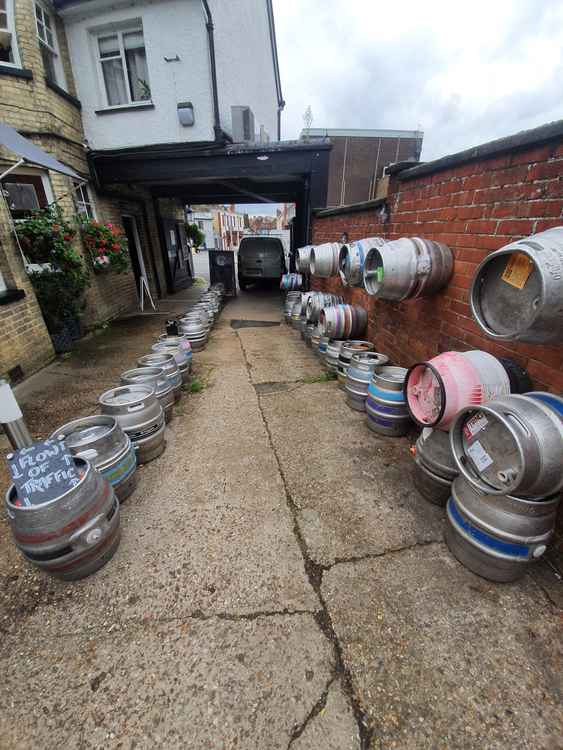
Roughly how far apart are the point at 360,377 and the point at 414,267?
128 centimetres

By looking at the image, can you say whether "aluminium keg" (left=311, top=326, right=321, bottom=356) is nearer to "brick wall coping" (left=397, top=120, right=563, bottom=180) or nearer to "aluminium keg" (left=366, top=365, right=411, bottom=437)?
"aluminium keg" (left=366, top=365, right=411, bottom=437)

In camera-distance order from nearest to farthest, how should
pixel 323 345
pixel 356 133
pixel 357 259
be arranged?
1. pixel 357 259
2. pixel 323 345
3. pixel 356 133

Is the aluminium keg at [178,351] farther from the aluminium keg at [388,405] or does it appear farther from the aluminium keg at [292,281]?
the aluminium keg at [292,281]

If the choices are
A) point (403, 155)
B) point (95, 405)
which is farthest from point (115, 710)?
point (403, 155)

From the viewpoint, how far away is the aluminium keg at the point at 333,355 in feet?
14.8

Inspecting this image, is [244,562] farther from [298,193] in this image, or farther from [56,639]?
[298,193]

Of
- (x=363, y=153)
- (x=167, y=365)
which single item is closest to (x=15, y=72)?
(x=167, y=365)

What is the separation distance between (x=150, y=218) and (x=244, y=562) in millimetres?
11478

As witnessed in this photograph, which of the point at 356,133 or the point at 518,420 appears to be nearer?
the point at 518,420

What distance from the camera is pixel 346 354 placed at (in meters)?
4.11

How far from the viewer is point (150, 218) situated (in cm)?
1054

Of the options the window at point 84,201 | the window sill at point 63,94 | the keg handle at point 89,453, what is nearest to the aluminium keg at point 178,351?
the keg handle at point 89,453

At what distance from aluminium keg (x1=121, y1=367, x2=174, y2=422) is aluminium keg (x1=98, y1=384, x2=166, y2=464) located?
19 centimetres

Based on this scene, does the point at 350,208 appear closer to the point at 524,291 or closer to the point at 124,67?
the point at 524,291
